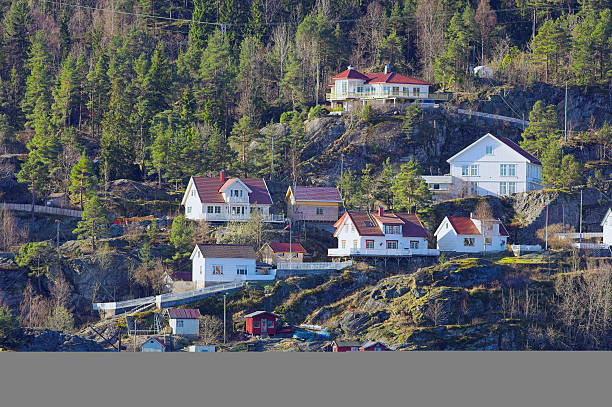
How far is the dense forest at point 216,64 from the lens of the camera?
119125 millimetres

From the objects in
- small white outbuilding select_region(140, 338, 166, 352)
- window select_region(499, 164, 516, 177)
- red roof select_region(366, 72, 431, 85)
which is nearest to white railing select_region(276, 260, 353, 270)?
small white outbuilding select_region(140, 338, 166, 352)

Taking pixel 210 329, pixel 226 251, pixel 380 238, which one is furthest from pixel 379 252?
pixel 210 329

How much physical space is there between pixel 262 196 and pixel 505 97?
26296 mm

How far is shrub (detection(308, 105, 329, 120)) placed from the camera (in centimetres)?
12594

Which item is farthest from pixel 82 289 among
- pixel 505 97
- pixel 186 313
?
pixel 505 97

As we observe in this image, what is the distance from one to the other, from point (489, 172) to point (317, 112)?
59.4 feet

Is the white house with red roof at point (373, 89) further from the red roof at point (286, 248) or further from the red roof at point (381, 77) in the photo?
the red roof at point (286, 248)

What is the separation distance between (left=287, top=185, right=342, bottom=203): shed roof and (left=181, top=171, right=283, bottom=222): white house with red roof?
98.4 inches

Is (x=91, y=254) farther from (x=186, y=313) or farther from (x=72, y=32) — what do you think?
(x=72, y=32)

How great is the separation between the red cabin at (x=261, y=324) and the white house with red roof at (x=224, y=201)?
16.9 meters

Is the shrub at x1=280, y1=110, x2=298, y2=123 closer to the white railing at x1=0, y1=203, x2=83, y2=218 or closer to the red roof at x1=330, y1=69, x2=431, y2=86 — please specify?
the red roof at x1=330, y1=69, x2=431, y2=86

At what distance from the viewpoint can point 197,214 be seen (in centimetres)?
11081

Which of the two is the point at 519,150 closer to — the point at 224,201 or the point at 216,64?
the point at 224,201

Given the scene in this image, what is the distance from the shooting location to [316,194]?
113 meters
